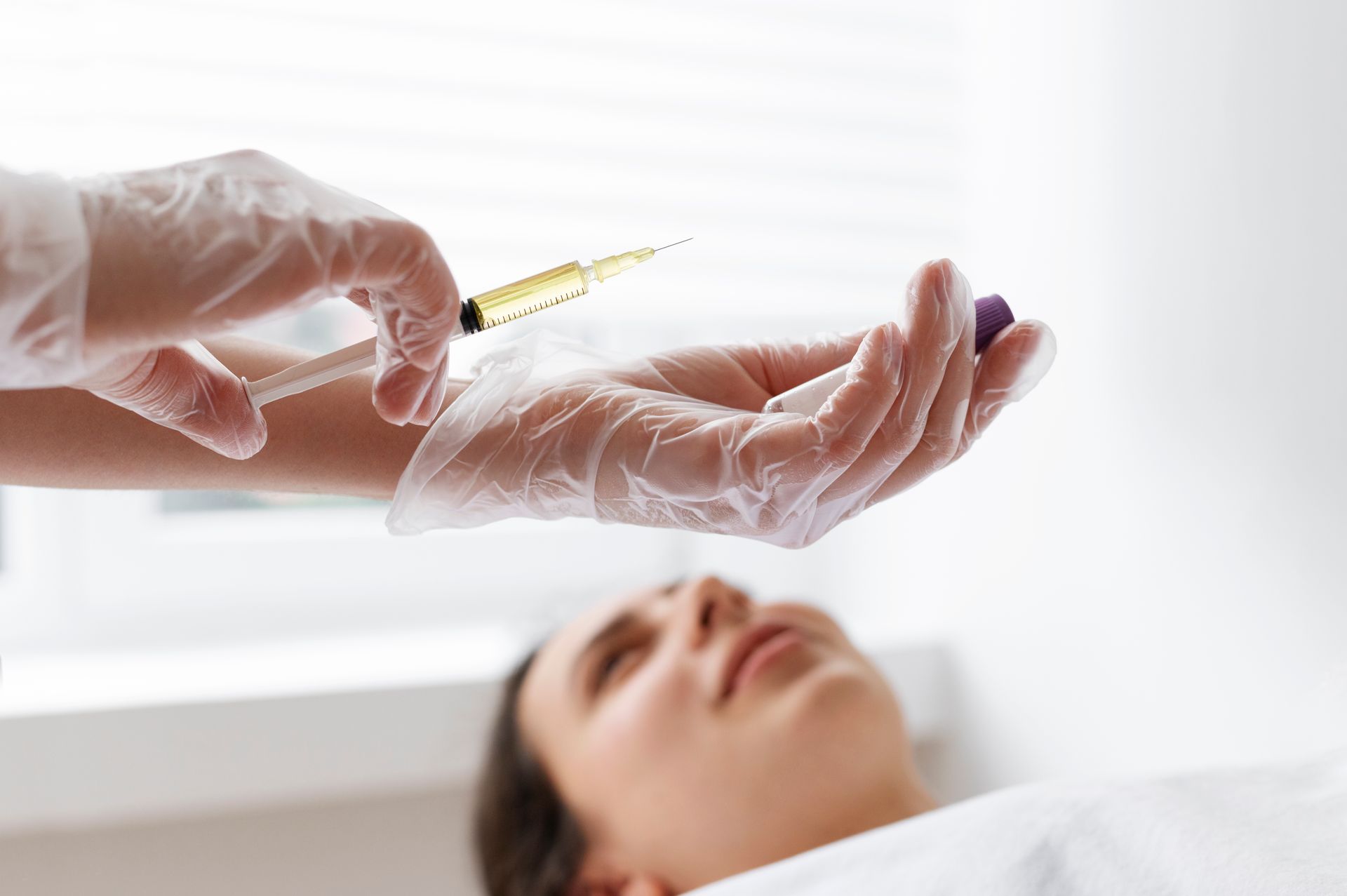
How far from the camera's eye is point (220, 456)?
88cm

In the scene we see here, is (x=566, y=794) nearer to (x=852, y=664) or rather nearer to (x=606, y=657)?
(x=606, y=657)

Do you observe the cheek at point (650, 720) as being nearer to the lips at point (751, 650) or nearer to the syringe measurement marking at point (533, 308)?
the lips at point (751, 650)

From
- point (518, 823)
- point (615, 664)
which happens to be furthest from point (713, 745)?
point (518, 823)

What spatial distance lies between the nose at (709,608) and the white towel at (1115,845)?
1.26 feet

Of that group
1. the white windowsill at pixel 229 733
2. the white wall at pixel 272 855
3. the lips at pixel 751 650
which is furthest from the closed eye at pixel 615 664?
the white wall at pixel 272 855

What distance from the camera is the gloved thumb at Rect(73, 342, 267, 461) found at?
2.15ft

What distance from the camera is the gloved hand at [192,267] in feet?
1.66

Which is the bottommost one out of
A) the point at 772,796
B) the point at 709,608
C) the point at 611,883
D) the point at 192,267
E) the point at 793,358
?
the point at 611,883

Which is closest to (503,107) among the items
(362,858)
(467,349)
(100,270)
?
(467,349)

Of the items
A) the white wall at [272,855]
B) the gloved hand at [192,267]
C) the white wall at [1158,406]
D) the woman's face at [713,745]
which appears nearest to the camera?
the gloved hand at [192,267]

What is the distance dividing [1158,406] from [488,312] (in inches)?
36.3

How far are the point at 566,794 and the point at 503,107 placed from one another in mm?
1014

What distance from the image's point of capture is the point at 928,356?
0.63 metres

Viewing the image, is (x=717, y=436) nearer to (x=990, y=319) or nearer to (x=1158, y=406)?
(x=990, y=319)
